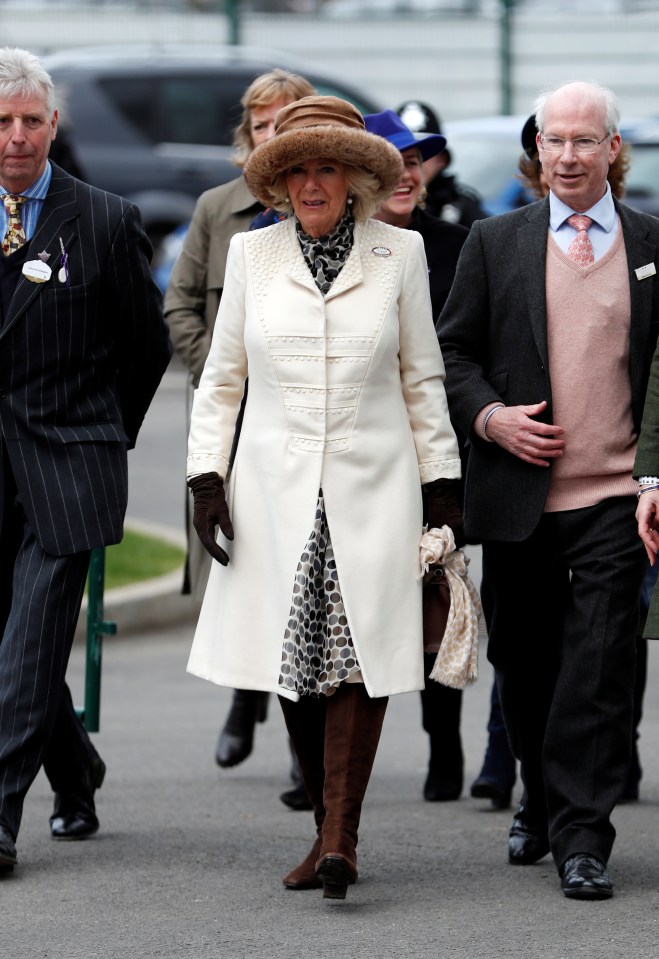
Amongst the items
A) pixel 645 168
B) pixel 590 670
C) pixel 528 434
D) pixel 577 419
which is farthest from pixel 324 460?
pixel 645 168

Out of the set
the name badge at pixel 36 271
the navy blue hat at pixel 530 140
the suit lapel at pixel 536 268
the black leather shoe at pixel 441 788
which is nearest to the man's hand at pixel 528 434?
the suit lapel at pixel 536 268

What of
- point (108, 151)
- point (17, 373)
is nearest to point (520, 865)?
point (17, 373)

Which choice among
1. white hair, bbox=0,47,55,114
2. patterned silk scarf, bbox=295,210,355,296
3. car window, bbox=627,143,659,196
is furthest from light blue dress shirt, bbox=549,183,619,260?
car window, bbox=627,143,659,196

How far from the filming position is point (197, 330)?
6.97 m

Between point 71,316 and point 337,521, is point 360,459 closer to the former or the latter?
point 337,521

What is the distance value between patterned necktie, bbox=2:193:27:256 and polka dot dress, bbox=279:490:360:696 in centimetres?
115

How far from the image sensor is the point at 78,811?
6062 millimetres

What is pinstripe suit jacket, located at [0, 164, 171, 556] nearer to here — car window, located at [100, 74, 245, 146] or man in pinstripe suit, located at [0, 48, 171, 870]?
man in pinstripe suit, located at [0, 48, 171, 870]

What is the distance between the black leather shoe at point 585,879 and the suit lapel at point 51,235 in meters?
2.06

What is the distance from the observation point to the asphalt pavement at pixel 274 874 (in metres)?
4.86

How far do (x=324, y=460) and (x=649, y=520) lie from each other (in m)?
0.84

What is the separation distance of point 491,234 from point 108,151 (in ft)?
41.9

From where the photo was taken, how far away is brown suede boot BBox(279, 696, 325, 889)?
5367 mm

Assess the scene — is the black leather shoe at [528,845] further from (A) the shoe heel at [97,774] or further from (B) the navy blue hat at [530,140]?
(B) the navy blue hat at [530,140]
